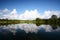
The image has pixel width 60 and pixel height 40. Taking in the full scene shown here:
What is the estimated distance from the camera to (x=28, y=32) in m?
2.78

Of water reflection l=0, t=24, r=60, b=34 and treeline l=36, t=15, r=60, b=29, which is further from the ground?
treeline l=36, t=15, r=60, b=29

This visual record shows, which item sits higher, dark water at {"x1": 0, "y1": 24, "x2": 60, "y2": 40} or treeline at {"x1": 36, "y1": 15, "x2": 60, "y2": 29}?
treeline at {"x1": 36, "y1": 15, "x2": 60, "y2": 29}

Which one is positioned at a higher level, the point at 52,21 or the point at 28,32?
the point at 52,21

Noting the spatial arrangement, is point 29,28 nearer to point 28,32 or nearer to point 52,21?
point 28,32

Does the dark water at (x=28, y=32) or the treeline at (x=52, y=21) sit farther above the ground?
the treeline at (x=52, y=21)

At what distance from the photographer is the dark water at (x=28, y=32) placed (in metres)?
2.73

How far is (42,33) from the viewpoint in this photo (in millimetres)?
2730

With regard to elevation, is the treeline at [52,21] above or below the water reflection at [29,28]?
above

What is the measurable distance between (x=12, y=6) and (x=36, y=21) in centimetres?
66

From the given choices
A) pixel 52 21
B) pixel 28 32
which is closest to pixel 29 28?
pixel 28 32

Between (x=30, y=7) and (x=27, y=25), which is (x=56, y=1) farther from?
(x=27, y=25)

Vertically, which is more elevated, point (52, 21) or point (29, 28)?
point (52, 21)

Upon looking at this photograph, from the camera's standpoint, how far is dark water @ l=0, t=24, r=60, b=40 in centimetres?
273

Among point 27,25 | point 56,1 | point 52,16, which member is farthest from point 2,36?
point 56,1
